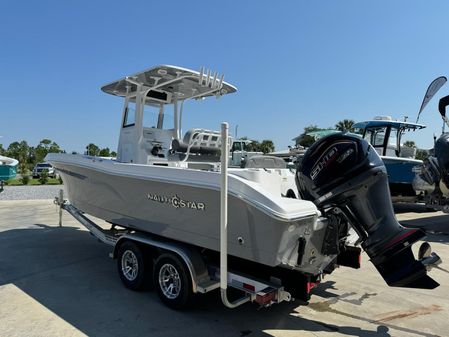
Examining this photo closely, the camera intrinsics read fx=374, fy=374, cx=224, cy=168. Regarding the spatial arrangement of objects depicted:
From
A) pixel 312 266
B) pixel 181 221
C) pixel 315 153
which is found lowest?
pixel 312 266

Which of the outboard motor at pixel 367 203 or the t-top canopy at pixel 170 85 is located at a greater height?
the t-top canopy at pixel 170 85

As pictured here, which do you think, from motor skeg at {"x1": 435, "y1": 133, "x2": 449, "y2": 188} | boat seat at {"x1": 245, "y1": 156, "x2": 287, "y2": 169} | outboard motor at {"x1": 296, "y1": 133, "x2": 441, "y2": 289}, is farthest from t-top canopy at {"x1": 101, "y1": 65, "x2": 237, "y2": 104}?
motor skeg at {"x1": 435, "y1": 133, "x2": 449, "y2": 188}

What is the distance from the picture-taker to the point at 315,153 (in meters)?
3.90

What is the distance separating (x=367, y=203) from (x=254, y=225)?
1144 mm

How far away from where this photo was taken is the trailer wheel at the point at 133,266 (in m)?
4.58

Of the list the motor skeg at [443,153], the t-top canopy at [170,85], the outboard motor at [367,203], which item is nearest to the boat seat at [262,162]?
the outboard motor at [367,203]

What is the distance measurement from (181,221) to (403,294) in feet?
10.2

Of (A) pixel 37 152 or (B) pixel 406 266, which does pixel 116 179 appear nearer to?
(B) pixel 406 266

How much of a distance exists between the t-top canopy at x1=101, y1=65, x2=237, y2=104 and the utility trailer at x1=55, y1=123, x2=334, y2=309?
223 cm

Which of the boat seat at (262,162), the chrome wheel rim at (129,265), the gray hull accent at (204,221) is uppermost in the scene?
the boat seat at (262,162)

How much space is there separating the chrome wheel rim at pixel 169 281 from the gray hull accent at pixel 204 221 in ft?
1.20

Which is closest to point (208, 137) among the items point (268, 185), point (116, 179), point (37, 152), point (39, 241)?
point (116, 179)

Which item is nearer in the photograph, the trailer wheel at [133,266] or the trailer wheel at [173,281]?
the trailer wheel at [173,281]

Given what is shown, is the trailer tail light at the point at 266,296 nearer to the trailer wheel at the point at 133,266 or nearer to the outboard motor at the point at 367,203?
the outboard motor at the point at 367,203
